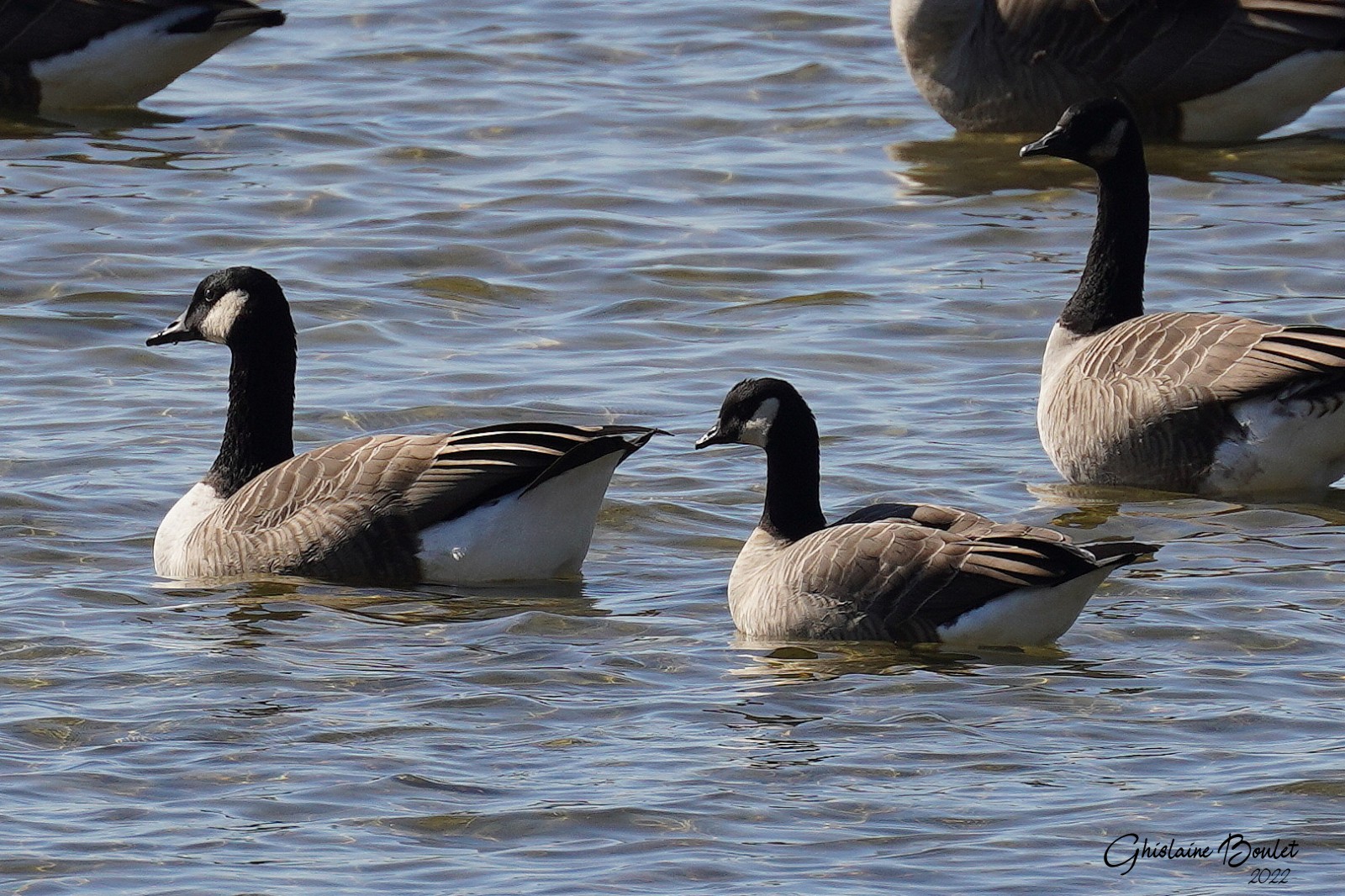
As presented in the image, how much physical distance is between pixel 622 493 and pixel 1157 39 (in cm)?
707

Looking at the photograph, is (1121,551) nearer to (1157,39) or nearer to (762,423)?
(762,423)

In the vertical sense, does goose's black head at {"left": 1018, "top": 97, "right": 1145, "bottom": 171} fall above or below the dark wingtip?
above

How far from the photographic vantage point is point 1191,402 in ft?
34.4

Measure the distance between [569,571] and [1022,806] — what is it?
3179 mm

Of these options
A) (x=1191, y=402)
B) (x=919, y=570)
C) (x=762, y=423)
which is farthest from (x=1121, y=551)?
(x=1191, y=402)

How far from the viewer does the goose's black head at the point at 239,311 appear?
1004cm

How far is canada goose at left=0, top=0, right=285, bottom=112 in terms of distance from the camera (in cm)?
1742

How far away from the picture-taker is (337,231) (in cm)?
1509

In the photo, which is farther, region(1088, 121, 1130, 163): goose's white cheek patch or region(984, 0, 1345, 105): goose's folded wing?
region(984, 0, 1345, 105): goose's folded wing

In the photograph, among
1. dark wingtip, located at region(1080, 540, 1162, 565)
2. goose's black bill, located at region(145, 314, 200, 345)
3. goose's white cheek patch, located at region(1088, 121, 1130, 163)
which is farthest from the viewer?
goose's white cheek patch, located at region(1088, 121, 1130, 163)

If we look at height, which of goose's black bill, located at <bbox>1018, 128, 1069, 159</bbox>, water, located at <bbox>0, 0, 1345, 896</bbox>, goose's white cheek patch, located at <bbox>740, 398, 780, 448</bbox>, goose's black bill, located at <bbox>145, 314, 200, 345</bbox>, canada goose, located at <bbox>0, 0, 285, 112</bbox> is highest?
canada goose, located at <bbox>0, 0, 285, 112</bbox>

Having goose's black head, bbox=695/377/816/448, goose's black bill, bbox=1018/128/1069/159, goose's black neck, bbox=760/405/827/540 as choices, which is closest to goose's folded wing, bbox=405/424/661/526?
goose's black head, bbox=695/377/816/448

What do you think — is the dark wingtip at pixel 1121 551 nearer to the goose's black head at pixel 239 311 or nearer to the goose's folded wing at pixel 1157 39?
the goose's black head at pixel 239 311

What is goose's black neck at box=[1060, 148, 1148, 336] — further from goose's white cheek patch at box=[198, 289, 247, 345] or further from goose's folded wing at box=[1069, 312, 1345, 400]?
goose's white cheek patch at box=[198, 289, 247, 345]
